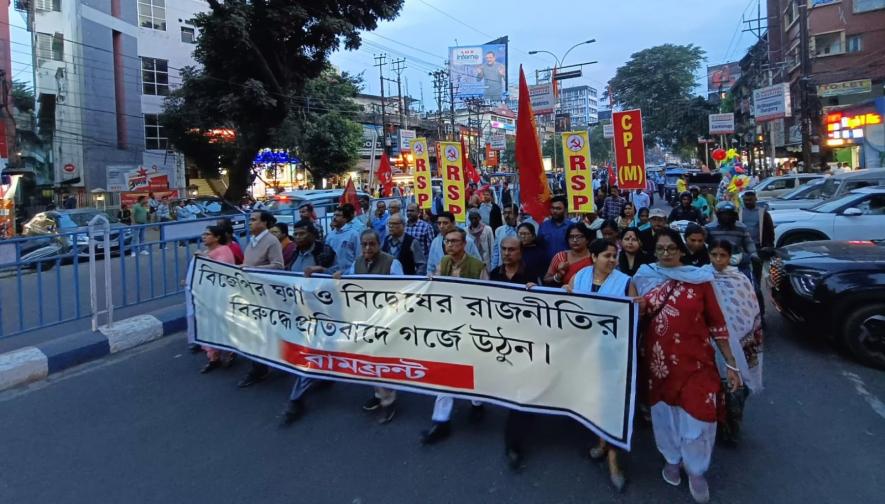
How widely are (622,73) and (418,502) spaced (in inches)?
1828

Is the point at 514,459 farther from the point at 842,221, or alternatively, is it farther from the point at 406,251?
the point at 842,221

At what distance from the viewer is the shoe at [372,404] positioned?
4285mm

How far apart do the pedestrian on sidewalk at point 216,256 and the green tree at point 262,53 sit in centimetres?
1540

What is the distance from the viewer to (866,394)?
14.5 feet

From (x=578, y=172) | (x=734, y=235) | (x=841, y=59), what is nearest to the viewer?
(x=734, y=235)

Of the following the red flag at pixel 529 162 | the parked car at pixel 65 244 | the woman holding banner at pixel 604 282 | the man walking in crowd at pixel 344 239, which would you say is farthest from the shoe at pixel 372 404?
the parked car at pixel 65 244

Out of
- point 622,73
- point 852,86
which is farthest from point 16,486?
point 622,73

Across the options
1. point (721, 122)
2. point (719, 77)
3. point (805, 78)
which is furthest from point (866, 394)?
point (719, 77)

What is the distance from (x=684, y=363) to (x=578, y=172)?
14.7 ft

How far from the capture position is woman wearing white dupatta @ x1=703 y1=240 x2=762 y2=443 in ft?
11.7

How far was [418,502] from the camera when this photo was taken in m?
3.08

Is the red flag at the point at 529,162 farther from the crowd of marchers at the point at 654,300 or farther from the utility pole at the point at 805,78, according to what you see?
the utility pole at the point at 805,78

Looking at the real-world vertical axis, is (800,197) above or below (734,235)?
above

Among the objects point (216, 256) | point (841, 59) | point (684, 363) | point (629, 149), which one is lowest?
point (684, 363)
